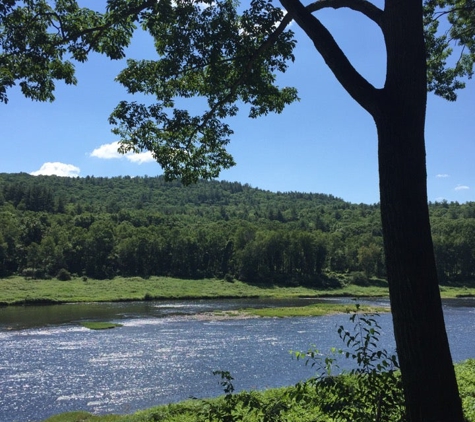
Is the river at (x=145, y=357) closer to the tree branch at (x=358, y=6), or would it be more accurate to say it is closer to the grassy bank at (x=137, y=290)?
the tree branch at (x=358, y=6)

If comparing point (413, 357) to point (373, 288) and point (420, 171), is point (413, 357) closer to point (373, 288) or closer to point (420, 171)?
point (420, 171)

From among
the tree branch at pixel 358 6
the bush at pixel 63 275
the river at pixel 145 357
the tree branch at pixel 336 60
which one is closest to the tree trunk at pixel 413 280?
the tree branch at pixel 336 60

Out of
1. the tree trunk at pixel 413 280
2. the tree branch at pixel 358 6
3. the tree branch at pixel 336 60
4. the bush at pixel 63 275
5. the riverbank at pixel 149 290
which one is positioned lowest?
the riverbank at pixel 149 290

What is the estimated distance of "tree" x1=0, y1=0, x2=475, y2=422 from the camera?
4.39m

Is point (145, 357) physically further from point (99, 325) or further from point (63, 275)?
point (63, 275)

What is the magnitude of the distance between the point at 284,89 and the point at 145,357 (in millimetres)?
27505

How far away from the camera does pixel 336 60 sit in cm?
511

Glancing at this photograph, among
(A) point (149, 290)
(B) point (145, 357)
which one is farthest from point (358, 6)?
(A) point (149, 290)

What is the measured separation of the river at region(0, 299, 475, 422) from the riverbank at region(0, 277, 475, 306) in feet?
94.4

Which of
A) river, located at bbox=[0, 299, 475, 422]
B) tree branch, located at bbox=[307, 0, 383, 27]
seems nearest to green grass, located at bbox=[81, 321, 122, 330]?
river, located at bbox=[0, 299, 475, 422]

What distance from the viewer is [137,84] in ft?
29.3

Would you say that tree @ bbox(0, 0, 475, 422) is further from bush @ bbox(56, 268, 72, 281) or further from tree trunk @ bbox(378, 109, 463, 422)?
bush @ bbox(56, 268, 72, 281)

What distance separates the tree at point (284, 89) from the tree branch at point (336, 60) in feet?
0.04

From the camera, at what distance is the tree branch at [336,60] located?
16.3 feet
